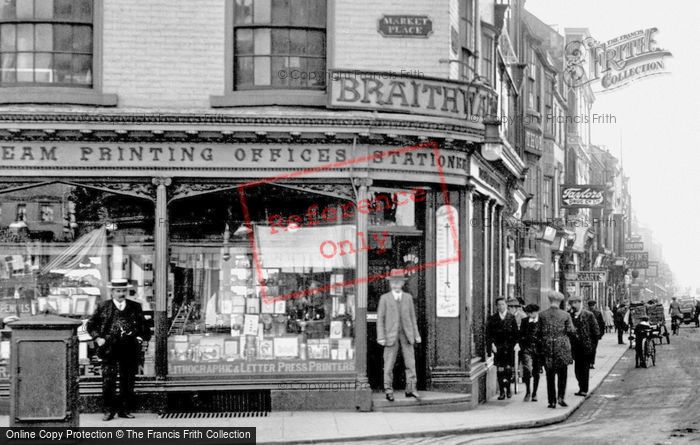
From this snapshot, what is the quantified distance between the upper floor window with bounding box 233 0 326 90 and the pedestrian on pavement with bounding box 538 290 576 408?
200 inches

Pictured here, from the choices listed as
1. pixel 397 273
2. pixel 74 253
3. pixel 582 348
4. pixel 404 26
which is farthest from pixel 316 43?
pixel 582 348

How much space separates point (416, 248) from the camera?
649 inches

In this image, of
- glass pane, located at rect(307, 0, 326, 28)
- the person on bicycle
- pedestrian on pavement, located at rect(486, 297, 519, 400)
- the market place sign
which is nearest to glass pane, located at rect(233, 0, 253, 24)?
glass pane, located at rect(307, 0, 326, 28)

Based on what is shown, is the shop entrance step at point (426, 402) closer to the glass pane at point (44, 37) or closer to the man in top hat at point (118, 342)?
the man in top hat at point (118, 342)

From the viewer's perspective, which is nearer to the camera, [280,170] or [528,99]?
[280,170]

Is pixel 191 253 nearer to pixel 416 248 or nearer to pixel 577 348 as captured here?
pixel 416 248

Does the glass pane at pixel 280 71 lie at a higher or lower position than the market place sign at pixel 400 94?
higher

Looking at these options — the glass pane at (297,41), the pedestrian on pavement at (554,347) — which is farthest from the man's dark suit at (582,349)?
the glass pane at (297,41)

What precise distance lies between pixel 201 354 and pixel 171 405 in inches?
33.7

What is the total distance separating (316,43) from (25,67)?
14.1 feet

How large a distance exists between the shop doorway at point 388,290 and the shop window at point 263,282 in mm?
711

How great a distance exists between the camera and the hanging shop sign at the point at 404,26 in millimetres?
15781

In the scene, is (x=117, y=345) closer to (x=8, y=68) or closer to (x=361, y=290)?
(x=361, y=290)

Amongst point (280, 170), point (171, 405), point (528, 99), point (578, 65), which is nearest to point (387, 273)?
point (280, 170)
